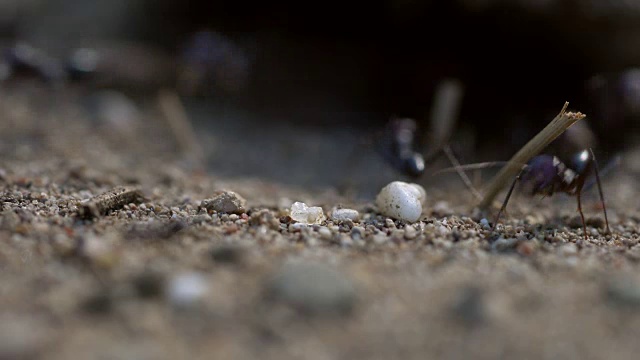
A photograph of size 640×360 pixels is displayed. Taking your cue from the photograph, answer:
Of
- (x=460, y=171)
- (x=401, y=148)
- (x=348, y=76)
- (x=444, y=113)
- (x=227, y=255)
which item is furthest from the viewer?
(x=348, y=76)

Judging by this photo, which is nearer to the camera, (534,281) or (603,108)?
(534,281)

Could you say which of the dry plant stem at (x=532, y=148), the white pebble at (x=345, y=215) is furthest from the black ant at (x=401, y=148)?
the white pebble at (x=345, y=215)

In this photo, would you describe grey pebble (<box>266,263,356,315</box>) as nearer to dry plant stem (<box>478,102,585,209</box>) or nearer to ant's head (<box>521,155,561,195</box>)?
dry plant stem (<box>478,102,585,209</box>)

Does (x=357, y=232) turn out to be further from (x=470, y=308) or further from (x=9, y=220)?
(x=9, y=220)

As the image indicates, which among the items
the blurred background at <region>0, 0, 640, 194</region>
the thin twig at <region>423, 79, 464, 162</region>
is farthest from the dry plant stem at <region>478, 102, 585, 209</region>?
the thin twig at <region>423, 79, 464, 162</region>

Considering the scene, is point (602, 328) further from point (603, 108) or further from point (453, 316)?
point (603, 108)

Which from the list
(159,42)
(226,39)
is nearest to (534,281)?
(226,39)

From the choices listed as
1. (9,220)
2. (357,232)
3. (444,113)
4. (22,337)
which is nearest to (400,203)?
(357,232)
